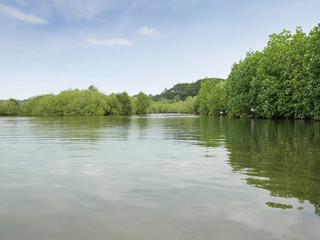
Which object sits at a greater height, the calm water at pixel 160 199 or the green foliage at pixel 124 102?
the green foliage at pixel 124 102

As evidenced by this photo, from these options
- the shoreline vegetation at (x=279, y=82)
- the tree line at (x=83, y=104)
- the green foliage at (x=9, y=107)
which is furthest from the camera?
the green foliage at (x=9, y=107)

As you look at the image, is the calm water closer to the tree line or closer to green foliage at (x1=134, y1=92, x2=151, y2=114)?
the tree line

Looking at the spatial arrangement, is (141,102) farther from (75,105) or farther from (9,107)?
(9,107)

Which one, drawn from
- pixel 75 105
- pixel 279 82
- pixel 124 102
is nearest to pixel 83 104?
pixel 75 105

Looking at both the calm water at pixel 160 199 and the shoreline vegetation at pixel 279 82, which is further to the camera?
Answer: the shoreline vegetation at pixel 279 82

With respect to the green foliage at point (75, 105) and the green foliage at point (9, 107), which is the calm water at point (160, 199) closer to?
the green foliage at point (75, 105)

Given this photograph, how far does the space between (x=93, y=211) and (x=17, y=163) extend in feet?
19.5

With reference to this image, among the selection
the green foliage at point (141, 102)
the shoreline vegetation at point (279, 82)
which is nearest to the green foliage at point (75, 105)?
the green foliage at point (141, 102)

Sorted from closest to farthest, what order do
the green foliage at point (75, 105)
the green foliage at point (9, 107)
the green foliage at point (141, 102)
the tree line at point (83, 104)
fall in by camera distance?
the green foliage at point (75, 105) → the tree line at point (83, 104) → the green foliage at point (9, 107) → the green foliage at point (141, 102)

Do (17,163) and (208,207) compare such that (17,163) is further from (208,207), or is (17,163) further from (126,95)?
(126,95)

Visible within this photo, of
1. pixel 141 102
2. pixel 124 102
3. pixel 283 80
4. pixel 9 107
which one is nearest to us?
pixel 283 80

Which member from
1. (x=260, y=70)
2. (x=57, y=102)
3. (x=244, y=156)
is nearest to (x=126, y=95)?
(x=57, y=102)

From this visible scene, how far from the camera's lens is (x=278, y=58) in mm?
51344

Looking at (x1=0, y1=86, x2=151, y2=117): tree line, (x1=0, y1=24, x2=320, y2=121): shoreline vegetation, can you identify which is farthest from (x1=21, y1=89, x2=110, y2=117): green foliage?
(x1=0, y1=24, x2=320, y2=121): shoreline vegetation
